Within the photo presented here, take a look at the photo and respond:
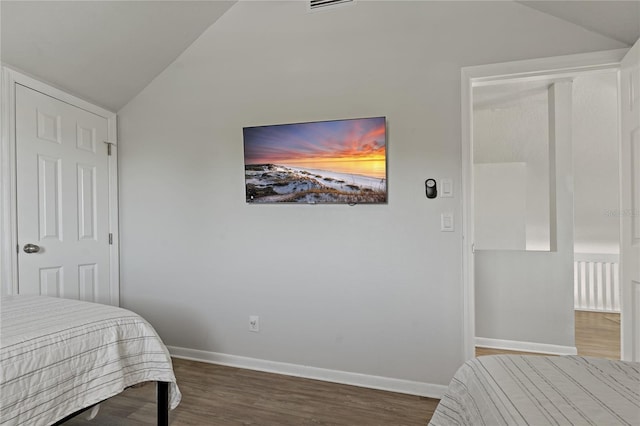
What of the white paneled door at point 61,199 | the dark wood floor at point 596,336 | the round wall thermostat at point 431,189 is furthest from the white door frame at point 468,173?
the white paneled door at point 61,199

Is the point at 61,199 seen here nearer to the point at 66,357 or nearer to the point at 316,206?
the point at 66,357

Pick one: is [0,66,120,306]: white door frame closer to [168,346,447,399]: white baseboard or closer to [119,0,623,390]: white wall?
[119,0,623,390]: white wall

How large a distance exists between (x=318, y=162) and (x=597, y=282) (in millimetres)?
4098

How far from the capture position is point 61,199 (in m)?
2.60

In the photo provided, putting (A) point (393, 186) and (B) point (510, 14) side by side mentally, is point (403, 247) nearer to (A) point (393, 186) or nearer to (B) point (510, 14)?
(A) point (393, 186)

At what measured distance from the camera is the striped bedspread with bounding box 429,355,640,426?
31.8 inches

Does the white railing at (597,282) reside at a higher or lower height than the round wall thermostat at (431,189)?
lower

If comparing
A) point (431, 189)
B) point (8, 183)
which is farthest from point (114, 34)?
point (431, 189)

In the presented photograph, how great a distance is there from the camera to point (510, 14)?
2186mm

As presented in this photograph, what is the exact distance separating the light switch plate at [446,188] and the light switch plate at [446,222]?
13 centimetres

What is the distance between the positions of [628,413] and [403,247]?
64.0 inches

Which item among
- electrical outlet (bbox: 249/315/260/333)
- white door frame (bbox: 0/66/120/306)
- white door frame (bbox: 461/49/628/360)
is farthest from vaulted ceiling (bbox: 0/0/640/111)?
electrical outlet (bbox: 249/315/260/333)

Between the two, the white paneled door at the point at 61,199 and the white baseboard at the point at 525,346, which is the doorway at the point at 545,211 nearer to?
the white baseboard at the point at 525,346

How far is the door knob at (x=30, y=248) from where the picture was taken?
92.2 inches
